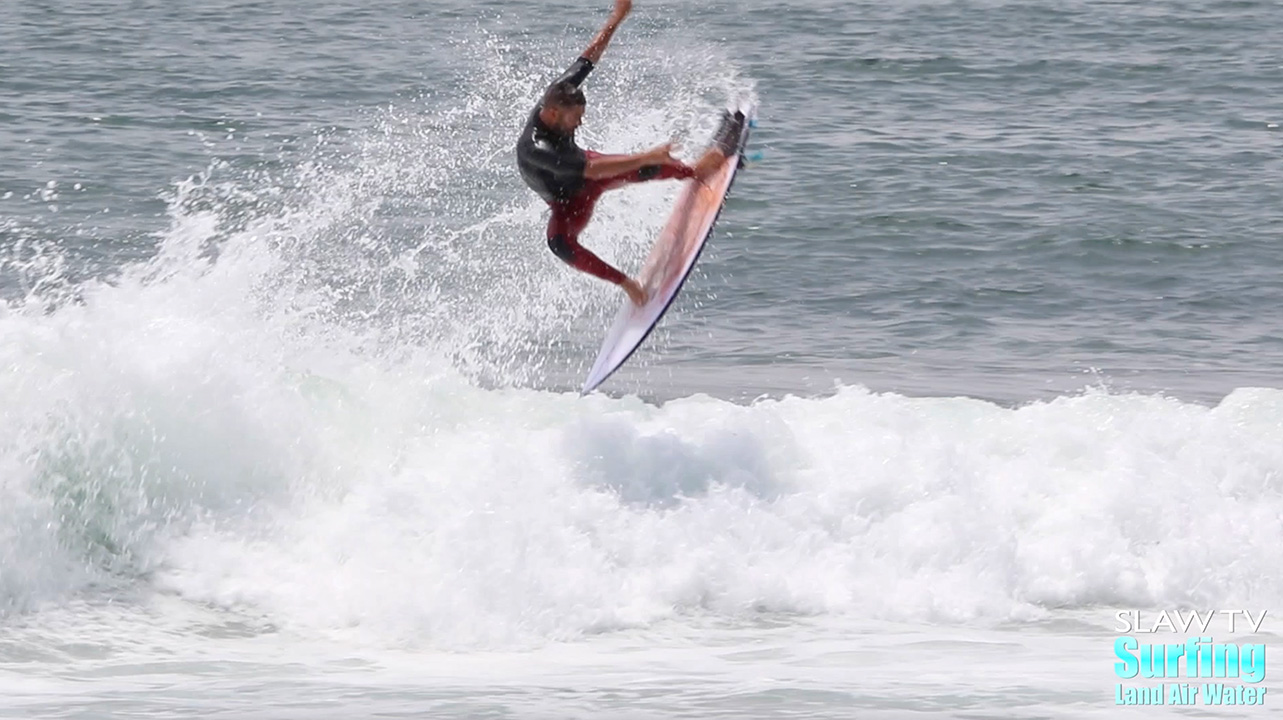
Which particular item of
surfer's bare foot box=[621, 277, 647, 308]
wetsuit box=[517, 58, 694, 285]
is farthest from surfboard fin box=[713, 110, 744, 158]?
surfer's bare foot box=[621, 277, 647, 308]

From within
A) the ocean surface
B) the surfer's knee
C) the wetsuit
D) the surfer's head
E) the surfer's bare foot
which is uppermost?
the surfer's head

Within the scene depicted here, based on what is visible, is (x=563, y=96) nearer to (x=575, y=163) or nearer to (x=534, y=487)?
(x=575, y=163)

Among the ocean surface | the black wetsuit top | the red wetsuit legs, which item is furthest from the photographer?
the red wetsuit legs

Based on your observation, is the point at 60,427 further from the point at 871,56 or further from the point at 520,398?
the point at 871,56

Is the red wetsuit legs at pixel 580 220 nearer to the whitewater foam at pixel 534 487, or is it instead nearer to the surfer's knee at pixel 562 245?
the surfer's knee at pixel 562 245

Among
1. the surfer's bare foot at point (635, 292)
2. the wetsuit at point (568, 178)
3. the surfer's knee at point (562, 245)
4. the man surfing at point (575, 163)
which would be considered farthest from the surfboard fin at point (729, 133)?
the surfer's knee at point (562, 245)

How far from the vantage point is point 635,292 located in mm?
9289

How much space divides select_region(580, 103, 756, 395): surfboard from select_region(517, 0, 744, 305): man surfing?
110 mm

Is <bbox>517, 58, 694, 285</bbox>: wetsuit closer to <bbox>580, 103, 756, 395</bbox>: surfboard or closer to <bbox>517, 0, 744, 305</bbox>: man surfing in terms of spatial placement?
<bbox>517, 0, 744, 305</bbox>: man surfing

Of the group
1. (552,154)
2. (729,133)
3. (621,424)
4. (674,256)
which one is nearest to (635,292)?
(674,256)

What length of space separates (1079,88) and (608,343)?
12.9 m

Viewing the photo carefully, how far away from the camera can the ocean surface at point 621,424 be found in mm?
7746

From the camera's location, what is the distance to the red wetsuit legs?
8.73m

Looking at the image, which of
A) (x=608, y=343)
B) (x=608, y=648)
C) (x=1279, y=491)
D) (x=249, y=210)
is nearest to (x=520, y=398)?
(x=608, y=343)
